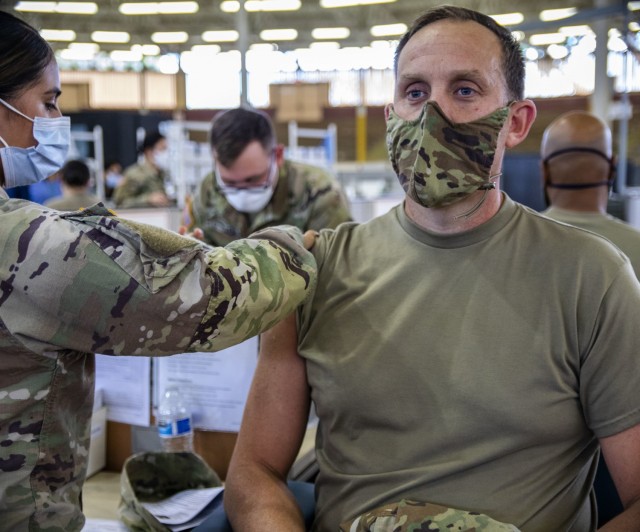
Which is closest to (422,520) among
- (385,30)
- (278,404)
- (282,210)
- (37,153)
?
(278,404)

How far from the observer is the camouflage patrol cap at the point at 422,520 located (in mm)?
1082

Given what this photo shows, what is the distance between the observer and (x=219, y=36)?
18734mm

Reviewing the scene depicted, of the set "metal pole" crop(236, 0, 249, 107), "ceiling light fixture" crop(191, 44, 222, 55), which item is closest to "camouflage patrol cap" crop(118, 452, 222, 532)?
"metal pole" crop(236, 0, 249, 107)

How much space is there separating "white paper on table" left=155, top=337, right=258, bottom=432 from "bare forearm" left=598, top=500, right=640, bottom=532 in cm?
86

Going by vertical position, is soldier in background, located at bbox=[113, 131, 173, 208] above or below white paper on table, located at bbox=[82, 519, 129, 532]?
above

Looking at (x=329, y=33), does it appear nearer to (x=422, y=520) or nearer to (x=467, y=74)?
(x=467, y=74)

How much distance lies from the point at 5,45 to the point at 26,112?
12 centimetres

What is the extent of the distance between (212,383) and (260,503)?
50 cm

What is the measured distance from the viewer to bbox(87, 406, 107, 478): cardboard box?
180cm

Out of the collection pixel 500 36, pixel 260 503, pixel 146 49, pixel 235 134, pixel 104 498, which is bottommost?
pixel 104 498

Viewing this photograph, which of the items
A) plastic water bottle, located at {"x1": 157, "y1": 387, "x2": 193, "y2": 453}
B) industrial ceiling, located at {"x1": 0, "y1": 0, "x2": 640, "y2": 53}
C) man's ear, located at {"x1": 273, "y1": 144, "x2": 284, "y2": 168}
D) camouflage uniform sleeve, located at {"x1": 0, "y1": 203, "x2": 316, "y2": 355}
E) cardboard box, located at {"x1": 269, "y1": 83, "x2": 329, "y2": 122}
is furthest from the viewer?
industrial ceiling, located at {"x1": 0, "y1": 0, "x2": 640, "y2": 53}

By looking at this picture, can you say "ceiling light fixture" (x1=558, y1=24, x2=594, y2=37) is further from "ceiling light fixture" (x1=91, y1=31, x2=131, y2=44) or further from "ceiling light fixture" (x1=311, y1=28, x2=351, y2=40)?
"ceiling light fixture" (x1=91, y1=31, x2=131, y2=44)

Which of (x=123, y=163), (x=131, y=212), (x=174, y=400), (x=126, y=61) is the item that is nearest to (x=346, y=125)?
(x=123, y=163)

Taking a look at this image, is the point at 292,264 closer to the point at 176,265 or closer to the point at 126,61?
the point at 176,265
